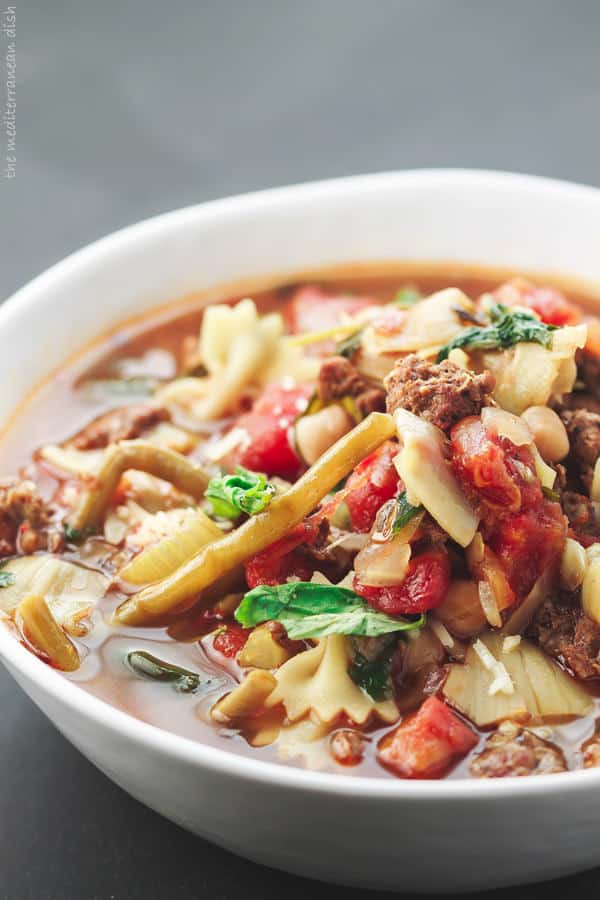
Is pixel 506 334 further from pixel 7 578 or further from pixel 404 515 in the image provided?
pixel 7 578

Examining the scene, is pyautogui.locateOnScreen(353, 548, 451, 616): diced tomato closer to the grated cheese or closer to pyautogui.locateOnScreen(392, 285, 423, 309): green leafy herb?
the grated cheese

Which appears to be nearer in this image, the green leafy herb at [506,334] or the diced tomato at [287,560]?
the diced tomato at [287,560]

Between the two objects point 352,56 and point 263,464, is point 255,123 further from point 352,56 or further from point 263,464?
point 263,464

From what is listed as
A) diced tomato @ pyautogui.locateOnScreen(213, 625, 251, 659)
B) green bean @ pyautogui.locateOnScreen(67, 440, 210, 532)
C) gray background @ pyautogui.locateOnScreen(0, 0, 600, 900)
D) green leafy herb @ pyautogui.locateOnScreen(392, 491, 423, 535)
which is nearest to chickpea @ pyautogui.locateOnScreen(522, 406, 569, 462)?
green leafy herb @ pyautogui.locateOnScreen(392, 491, 423, 535)

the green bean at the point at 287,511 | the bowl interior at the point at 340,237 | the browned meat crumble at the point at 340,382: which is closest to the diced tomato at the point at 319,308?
the bowl interior at the point at 340,237

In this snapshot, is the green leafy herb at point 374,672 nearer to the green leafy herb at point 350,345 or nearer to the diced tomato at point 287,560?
the diced tomato at point 287,560

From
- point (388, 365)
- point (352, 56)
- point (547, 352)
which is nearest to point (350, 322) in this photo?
point (388, 365)
